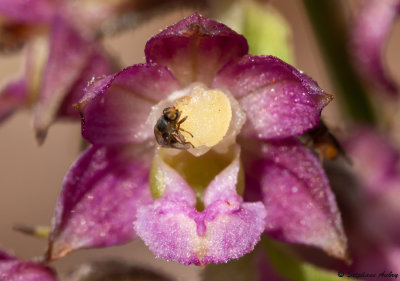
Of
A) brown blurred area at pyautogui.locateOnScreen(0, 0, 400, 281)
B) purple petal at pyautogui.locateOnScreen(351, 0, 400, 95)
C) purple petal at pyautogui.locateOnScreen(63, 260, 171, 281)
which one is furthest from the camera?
brown blurred area at pyautogui.locateOnScreen(0, 0, 400, 281)

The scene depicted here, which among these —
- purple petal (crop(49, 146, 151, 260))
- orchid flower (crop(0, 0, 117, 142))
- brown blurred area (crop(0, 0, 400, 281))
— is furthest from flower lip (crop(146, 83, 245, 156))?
brown blurred area (crop(0, 0, 400, 281))

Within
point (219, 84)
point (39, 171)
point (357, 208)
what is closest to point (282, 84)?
point (219, 84)

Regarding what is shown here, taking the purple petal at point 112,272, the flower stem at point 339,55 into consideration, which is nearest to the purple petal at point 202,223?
the purple petal at point 112,272

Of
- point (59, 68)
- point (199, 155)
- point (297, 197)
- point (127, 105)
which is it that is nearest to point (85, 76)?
A: point (59, 68)

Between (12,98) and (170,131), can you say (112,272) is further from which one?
(12,98)

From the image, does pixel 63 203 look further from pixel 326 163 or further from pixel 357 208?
pixel 357 208

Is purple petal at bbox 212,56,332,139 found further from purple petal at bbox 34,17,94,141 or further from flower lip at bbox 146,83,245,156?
purple petal at bbox 34,17,94,141
